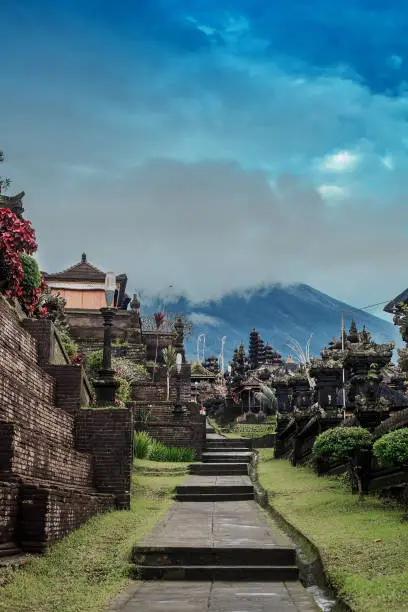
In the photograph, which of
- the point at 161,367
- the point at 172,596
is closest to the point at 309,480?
the point at 172,596

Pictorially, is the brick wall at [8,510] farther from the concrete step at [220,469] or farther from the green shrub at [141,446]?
the green shrub at [141,446]

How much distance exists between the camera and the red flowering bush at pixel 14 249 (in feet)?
43.9

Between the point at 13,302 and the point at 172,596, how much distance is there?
9.23 meters

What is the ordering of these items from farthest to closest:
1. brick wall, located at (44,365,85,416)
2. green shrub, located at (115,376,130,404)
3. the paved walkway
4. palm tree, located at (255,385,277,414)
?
palm tree, located at (255,385,277,414) → green shrub, located at (115,376,130,404) → brick wall, located at (44,365,85,416) → the paved walkway

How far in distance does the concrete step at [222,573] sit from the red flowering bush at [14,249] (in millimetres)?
7646

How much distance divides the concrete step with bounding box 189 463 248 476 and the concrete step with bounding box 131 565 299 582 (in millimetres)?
12214

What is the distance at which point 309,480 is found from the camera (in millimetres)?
16500

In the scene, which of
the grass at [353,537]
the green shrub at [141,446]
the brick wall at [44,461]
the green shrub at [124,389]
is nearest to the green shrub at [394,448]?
the grass at [353,537]

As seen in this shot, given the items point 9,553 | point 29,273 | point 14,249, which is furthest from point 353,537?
point 29,273

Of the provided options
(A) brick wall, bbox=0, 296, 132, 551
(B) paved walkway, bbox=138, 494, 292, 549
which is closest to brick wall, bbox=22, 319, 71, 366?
(A) brick wall, bbox=0, 296, 132, 551

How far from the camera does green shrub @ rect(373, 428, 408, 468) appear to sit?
33.2 feet

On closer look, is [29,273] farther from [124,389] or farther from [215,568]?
[124,389]

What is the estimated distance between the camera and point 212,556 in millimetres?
8102

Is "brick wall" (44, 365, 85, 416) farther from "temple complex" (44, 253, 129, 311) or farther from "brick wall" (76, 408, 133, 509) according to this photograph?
"temple complex" (44, 253, 129, 311)
